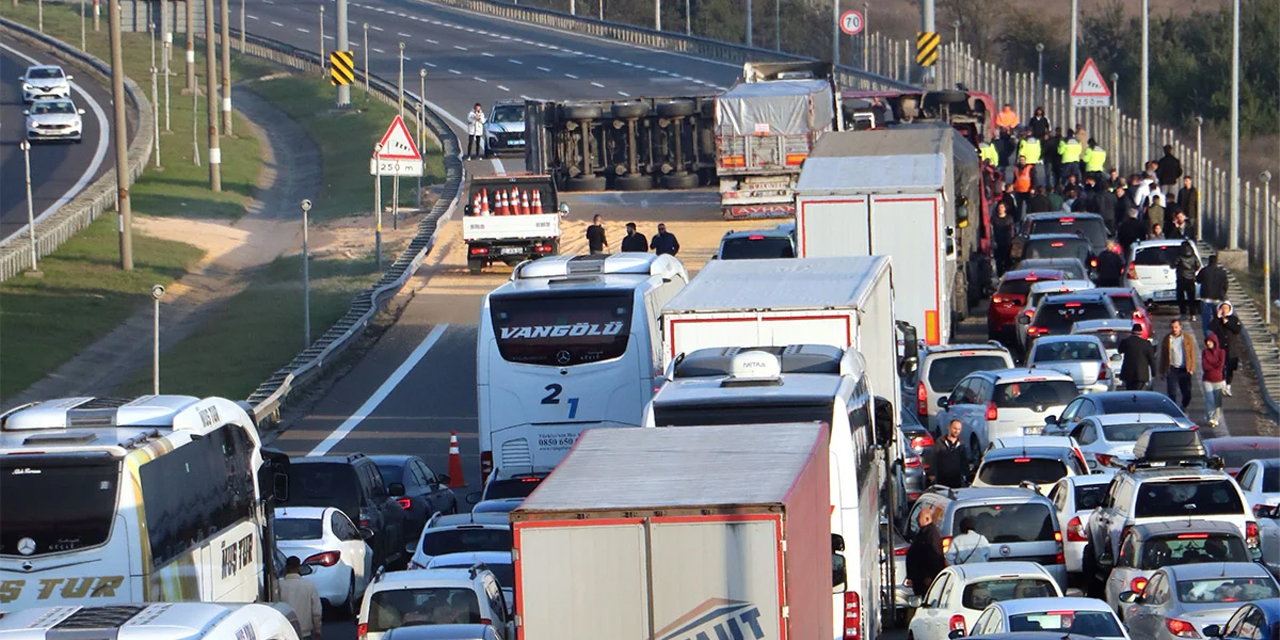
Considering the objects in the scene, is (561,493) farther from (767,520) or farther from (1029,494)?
(1029,494)

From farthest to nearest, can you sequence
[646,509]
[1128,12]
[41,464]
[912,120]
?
1. [1128,12]
2. [912,120]
3. [41,464]
4. [646,509]

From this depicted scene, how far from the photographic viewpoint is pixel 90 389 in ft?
132

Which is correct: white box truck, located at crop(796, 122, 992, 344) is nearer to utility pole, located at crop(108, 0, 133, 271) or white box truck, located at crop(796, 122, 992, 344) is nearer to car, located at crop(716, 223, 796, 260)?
car, located at crop(716, 223, 796, 260)

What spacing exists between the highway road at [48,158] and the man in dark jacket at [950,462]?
36.8 meters

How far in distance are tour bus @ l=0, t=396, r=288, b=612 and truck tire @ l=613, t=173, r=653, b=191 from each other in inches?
1357

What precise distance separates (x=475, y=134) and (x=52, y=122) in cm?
1764

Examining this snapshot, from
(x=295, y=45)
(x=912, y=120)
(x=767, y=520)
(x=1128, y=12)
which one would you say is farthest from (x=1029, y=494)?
(x=1128, y=12)

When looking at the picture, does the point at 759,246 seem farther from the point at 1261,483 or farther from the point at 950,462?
the point at 1261,483

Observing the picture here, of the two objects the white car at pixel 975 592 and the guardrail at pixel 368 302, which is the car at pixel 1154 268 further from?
the white car at pixel 975 592

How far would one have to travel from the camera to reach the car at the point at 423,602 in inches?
664

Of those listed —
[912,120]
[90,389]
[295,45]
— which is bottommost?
[90,389]

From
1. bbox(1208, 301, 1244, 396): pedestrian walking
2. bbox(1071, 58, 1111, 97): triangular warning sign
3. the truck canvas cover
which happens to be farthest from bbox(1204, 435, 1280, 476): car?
the truck canvas cover

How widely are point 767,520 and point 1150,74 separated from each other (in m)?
77.5

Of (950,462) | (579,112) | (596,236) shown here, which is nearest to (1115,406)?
(950,462)
